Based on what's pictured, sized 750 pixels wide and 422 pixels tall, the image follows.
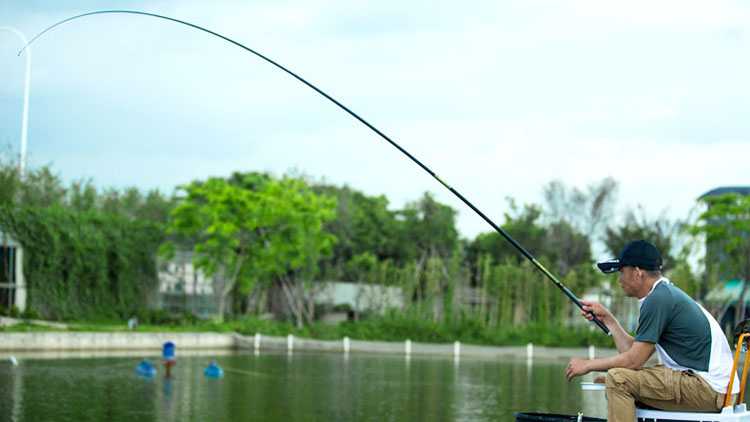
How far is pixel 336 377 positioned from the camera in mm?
22344

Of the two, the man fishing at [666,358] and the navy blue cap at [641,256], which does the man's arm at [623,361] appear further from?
the navy blue cap at [641,256]

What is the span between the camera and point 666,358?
17.6 feet

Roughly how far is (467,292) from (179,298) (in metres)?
14.6

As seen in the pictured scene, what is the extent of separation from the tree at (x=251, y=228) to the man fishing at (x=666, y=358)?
107 feet

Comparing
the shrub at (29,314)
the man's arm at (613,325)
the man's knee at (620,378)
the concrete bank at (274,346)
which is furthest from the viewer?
the shrub at (29,314)

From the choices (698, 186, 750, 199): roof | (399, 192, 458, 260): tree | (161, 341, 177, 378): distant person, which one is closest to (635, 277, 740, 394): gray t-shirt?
(161, 341, 177, 378): distant person

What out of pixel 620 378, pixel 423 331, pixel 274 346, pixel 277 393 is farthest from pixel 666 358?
pixel 423 331

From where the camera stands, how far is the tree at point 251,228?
124 ft

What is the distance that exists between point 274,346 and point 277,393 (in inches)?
715

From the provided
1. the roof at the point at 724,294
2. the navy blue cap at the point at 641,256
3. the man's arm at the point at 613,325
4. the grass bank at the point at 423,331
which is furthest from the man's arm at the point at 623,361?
the roof at the point at 724,294

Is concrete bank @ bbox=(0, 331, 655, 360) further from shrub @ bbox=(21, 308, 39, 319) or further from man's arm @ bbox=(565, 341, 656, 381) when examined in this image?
man's arm @ bbox=(565, 341, 656, 381)

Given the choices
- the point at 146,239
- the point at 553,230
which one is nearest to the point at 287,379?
the point at 146,239

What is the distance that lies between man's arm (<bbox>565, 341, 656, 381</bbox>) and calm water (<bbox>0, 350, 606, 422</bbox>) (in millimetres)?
8768

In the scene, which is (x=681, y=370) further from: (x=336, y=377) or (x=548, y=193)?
(x=548, y=193)
